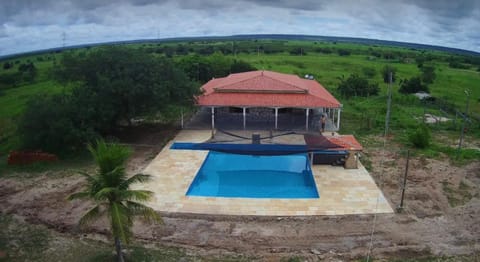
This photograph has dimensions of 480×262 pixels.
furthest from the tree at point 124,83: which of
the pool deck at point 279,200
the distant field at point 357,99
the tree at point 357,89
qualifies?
the tree at point 357,89

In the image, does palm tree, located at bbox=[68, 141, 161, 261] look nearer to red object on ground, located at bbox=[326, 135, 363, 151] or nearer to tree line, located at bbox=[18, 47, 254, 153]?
tree line, located at bbox=[18, 47, 254, 153]

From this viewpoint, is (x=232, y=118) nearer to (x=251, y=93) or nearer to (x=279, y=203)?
(x=251, y=93)

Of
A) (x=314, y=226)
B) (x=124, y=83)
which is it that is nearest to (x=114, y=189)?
(x=314, y=226)

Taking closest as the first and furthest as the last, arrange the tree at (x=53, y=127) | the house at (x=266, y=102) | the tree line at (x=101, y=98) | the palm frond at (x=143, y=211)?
1. the palm frond at (x=143, y=211)
2. the tree at (x=53, y=127)
3. the tree line at (x=101, y=98)
4. the house at (x=266, y=102)

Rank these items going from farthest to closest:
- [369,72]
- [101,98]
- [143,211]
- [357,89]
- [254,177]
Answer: [369,72]
[357,89]
[101,98]
[254,177]
[143,211]

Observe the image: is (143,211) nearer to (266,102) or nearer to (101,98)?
(101,98)

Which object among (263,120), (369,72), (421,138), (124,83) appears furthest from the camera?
(369,72)

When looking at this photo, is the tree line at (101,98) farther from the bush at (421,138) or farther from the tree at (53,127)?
the bush at (421,138)
